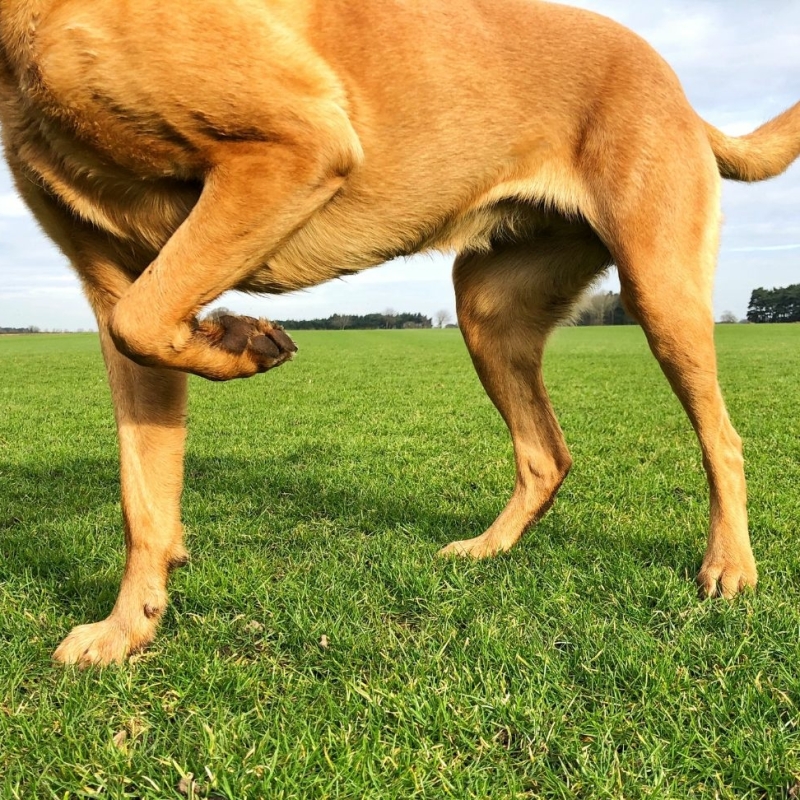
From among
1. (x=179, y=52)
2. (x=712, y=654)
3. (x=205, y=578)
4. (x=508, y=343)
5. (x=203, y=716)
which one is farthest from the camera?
(x=508, y=343)

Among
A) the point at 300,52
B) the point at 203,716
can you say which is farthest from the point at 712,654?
the point at 300,52

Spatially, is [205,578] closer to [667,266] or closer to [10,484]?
[667,266]

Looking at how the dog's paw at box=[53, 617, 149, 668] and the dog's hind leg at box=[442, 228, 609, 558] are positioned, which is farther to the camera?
the dog's hind leg at box=[442, 228, 609, 558]

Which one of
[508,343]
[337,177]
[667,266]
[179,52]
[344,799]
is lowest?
[344,799]

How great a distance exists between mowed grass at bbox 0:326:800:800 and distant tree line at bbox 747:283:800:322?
7482 centimetres

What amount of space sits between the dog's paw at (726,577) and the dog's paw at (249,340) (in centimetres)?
183

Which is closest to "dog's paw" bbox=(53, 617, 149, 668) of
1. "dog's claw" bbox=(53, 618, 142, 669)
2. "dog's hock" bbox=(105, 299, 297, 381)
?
"dog's claw" bbox=(53, 618, 142, 669)

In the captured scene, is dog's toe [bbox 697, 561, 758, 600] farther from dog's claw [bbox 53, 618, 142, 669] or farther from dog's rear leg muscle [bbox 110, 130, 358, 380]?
dog's claw [bbox 53, 618, 142, 669]

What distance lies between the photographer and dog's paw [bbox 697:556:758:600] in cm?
275

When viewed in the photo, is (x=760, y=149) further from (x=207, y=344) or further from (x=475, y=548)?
(x=207, y=344)

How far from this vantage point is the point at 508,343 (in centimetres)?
349

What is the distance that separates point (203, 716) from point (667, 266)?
2.28m

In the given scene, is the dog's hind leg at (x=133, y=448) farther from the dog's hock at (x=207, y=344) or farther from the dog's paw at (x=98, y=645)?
the dog's hock at (x=207, y=344)

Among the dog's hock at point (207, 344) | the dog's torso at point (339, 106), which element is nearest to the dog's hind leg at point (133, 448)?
the dog's torso at point (339, 106)
